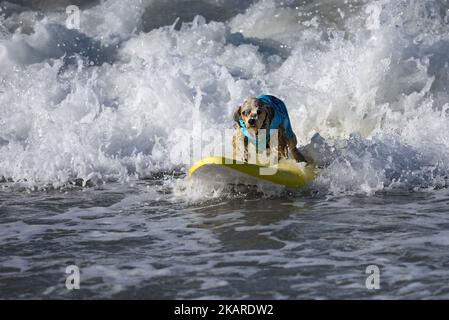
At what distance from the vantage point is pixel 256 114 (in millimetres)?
7242

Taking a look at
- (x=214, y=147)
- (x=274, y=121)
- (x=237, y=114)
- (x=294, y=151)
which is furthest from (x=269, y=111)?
(x=214, y=147)

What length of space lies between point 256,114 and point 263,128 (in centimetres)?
21

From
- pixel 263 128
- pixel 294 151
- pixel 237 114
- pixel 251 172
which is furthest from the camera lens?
pixel 294 151

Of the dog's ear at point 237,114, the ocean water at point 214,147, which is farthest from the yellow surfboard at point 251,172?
the dog's ear at point 237,114

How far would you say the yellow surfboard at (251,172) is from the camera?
7.00m

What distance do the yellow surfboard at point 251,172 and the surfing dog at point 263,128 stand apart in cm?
22

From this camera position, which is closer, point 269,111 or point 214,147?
point 269,111

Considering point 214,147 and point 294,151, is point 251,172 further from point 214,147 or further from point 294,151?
point 214,147

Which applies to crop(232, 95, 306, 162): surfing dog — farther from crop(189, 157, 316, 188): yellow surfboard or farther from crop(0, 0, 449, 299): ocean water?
crop(0, 0, 449, 299): ocean water

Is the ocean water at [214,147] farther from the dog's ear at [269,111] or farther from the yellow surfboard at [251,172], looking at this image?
the dog's ear at [269,111]

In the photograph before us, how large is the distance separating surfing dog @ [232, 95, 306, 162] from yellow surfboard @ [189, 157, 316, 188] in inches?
8.7

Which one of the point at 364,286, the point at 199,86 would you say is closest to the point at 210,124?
the point at 199,86

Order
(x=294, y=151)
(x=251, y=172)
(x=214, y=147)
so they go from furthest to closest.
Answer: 1. (x=214, y=147)
2. (x=294, y=151)
3. (x=251, y=172)
